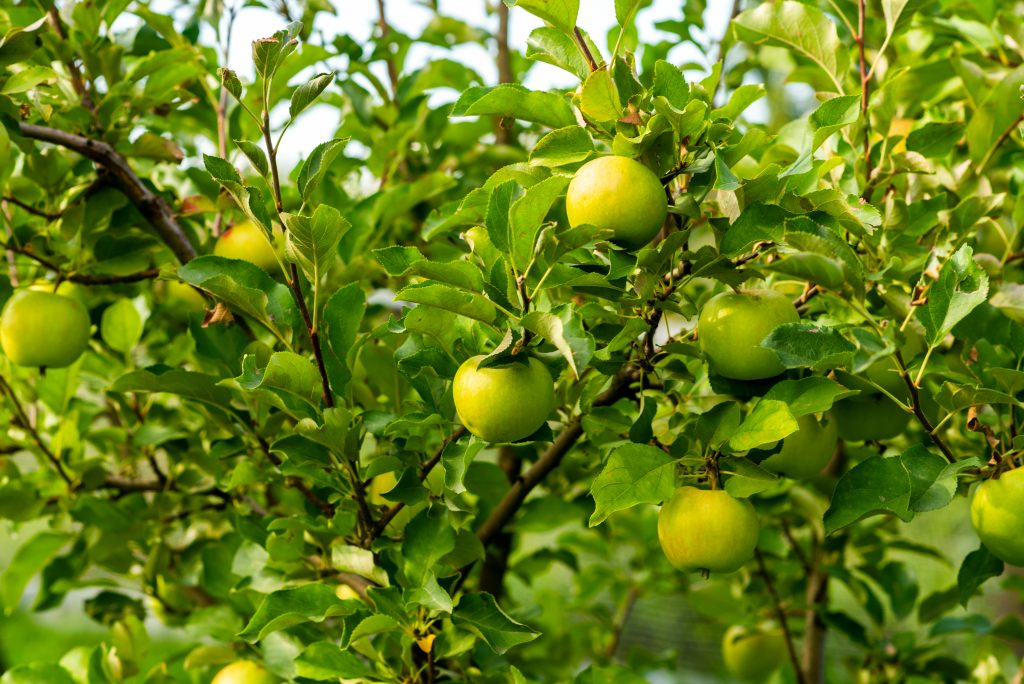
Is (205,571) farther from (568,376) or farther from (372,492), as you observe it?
(568,376)

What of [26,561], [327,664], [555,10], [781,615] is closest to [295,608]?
[327,664]

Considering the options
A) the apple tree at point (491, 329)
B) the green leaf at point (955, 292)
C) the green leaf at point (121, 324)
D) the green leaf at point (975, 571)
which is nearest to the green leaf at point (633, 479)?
the apple tree at point (491, 329)

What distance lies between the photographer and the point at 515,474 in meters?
1.53

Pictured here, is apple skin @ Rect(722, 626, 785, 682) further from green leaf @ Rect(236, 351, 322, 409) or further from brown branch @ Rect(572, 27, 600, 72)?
brown branch @ Rect(572, 27, 600, 72)

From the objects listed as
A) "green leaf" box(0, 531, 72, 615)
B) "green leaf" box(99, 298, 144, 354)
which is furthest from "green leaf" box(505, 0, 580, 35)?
"green leaf" box(0, 531, 72, 615)

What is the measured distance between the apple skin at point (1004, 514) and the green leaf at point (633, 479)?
28 cm

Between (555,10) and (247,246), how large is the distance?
593 mm

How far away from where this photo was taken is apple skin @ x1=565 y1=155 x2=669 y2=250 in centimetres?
83

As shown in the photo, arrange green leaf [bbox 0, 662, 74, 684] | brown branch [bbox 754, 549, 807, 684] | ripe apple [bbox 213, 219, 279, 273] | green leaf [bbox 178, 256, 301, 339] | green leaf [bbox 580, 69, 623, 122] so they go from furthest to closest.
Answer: brown branch [bbox 754, 549, 807, 684] < ripe apple [bbox 213, 219, 279, 273] < green leaf [bbox 0, 662, 74, 684] < green leaf [bbox 178, 256, 301, 339] < green leaf [bbox 580, 69, 623, 122]

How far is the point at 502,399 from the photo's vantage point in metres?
0.83

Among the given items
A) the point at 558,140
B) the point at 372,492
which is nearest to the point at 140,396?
the point at 372,492

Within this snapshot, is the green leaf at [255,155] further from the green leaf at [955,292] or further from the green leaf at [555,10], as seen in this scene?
the green leaf at [955,292]

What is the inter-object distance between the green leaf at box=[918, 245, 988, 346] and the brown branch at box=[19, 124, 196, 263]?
880mm

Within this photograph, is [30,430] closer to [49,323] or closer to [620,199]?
[49,323]
